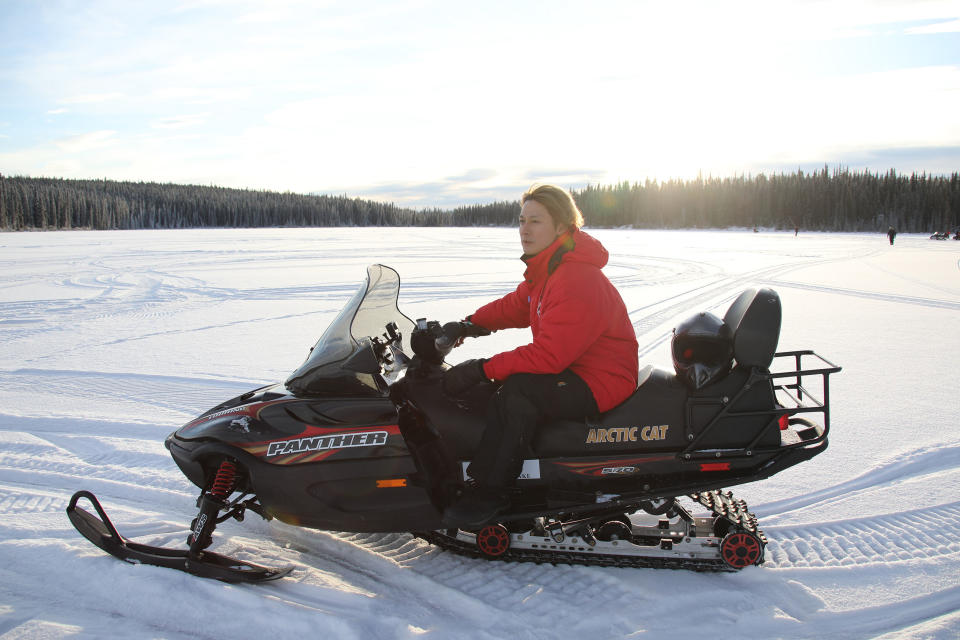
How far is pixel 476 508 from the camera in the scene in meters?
2.66

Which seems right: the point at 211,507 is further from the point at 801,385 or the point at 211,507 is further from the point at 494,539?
the point at 801,385

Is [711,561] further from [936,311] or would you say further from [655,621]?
[936,311]

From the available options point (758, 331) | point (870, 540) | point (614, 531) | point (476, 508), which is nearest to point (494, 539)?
point (476, 508)

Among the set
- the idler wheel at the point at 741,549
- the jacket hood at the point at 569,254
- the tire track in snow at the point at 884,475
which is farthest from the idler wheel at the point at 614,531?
the jacket hood at the point at 569,254

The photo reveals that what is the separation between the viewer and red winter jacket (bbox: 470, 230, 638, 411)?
8.30ft

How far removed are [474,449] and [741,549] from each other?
129 cm

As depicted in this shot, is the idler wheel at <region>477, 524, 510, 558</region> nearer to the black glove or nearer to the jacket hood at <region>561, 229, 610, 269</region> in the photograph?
the black glove

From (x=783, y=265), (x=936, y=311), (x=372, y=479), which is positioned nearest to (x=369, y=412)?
(x=372, y=479)

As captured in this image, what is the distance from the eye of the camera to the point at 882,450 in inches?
156

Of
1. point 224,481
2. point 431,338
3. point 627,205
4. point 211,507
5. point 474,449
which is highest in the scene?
point 627,205

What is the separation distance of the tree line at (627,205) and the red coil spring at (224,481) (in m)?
68.1

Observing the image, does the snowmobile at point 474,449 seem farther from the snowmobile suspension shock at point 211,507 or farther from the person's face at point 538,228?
the person's face at point 538,228

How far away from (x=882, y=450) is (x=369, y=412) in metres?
3.35

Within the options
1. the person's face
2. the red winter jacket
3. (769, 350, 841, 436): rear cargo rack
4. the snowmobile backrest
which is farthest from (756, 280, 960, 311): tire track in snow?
the person's face
